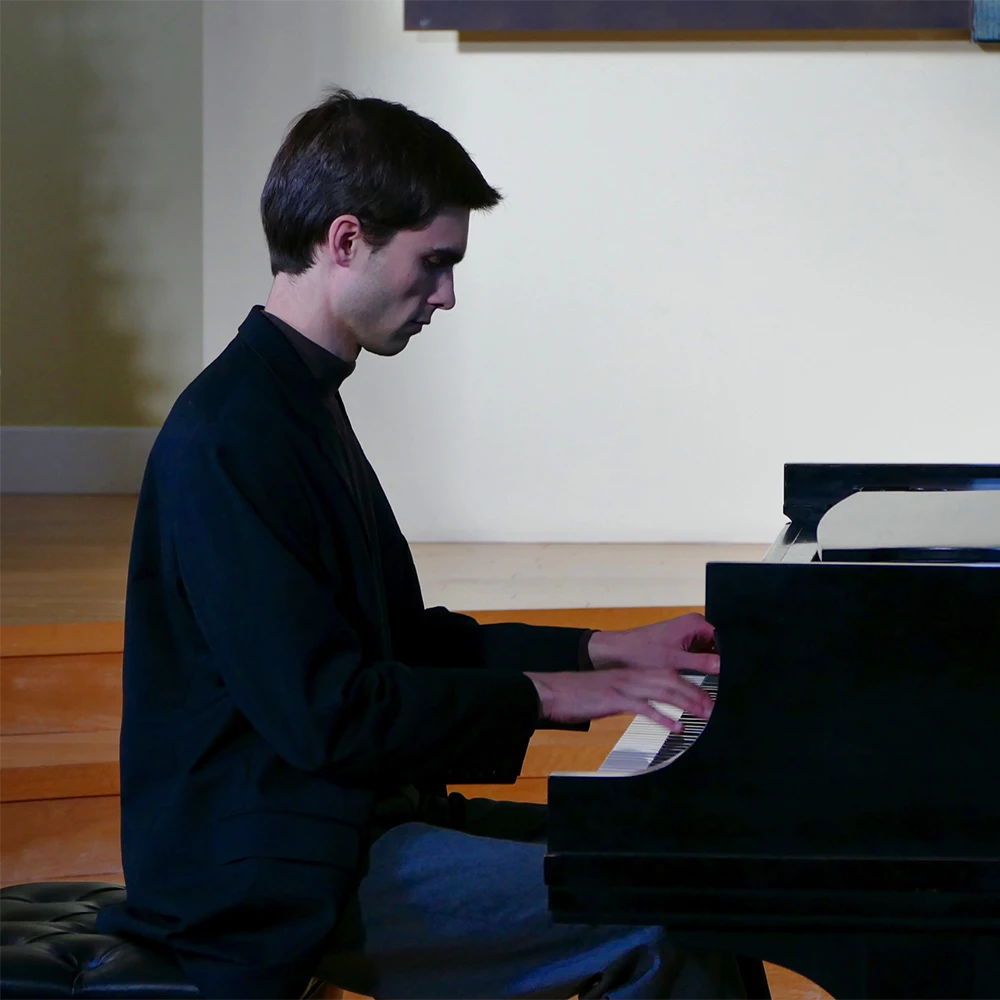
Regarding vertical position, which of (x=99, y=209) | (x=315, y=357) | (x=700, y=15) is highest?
(x=700, y=15)

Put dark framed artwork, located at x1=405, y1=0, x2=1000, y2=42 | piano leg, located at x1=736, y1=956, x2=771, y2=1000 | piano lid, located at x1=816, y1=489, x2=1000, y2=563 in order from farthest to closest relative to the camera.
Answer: dark framed artwork, located at x1=405, y1=0, x2=1000, y2=42 → piano leg, located at x1=736, y1=956, x2=771, y2=1000 → piano lid, located at x1=816, y1=489, x2=1000, y2=563

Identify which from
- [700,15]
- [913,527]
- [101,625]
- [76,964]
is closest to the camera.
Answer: [76,964]

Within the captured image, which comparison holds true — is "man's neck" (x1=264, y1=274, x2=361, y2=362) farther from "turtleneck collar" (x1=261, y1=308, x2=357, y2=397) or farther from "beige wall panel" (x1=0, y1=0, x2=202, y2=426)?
"beige wall panel" (x1=0, y1=0, x2=202, y2=426)

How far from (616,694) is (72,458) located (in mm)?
4312

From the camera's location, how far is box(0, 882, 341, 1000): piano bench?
1251mm

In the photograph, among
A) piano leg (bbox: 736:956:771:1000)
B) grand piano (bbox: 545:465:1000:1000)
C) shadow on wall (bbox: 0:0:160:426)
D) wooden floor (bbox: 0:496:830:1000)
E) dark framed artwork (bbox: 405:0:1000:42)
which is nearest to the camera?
grand piano (bbox: 545:465:1000:1000)

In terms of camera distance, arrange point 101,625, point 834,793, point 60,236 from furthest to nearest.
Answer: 1. point 60,236
2. point 101,625
3. point 834,793

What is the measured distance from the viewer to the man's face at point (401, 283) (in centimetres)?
136

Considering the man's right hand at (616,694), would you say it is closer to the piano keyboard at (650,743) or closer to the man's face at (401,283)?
the piano keyboard at (650,743)

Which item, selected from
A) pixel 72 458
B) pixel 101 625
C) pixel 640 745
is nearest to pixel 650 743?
pixel 640 745

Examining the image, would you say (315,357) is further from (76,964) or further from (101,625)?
(101,625)

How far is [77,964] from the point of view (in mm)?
1308

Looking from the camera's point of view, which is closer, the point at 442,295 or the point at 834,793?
the point at 834,793

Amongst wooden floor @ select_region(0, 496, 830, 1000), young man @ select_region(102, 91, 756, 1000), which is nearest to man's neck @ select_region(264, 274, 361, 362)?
young man @ select_region(102, 91, 756, 1000)
